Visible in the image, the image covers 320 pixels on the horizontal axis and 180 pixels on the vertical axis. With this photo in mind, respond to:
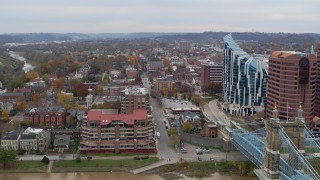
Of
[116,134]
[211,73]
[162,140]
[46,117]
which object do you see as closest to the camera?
[116,134]

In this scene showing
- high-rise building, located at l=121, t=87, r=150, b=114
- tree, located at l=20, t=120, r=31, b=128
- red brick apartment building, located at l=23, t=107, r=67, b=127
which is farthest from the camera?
high-rise building, located at l=121, t=87, r=150, b=114

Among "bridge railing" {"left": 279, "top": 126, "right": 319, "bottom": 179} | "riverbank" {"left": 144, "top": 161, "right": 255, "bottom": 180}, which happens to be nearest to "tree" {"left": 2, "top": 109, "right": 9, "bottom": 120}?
"riverbank" {"left": 144, "top": 161, "right": 255, "bottom": 180}

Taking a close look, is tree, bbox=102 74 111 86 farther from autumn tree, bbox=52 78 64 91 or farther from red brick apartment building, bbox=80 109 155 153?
red brick apartment building, bbox=80 109 155 153

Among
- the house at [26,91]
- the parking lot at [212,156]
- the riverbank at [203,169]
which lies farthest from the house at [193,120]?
the house at [26,91]

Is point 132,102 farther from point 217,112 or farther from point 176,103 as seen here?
point 176,103

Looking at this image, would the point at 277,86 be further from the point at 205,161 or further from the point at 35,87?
the point at 35,87

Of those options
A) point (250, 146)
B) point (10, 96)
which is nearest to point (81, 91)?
point (10, 96)
